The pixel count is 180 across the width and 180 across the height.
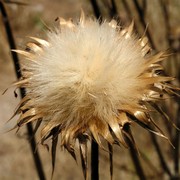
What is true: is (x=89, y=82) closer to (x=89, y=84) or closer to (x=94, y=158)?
(x=89, y=84)

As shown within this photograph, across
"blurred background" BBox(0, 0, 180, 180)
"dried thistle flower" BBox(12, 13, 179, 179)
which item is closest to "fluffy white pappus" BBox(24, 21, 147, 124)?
"dried thistle flower" BBox(12, 13, 179, 179)

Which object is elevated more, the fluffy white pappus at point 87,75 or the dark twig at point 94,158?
the fluffy white pappus at point 87,75

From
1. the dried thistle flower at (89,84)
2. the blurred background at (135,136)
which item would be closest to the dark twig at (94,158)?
the dried thistle flower at (89,84)

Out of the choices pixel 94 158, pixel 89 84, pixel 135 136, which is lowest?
pixel 135 136

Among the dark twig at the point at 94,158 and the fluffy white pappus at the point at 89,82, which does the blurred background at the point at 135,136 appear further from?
the dark twig at the point at 94,158

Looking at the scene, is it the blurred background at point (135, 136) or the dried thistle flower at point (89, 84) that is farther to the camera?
the blurred background at point (135, 136)

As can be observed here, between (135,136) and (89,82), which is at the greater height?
(89,82)

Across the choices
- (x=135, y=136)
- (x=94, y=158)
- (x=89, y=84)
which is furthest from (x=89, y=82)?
(x=135, y=136)

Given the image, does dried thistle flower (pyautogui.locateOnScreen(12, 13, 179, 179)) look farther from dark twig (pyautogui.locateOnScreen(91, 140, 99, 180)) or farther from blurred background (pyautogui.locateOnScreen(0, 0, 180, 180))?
blurred background (pyautogui.locateOnScreen(0, 0, 180, 180))
